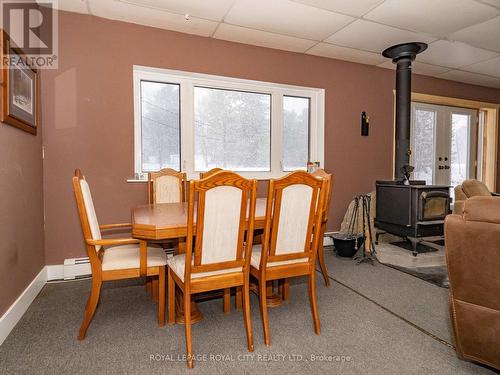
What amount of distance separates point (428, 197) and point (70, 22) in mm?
4175

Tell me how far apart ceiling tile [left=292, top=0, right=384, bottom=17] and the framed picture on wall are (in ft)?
7.66

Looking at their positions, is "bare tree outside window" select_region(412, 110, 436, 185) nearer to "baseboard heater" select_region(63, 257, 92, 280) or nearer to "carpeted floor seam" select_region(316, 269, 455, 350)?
"carpeted floor seam" select_region(316, 269, 455, 350)

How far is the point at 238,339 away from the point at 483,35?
162 inches

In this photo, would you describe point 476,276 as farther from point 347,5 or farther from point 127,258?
point 347,5

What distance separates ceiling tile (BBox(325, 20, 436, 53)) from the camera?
3344 millimetres

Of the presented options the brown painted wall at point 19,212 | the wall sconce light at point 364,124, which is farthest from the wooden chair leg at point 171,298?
the wall sconce light at point 364,124

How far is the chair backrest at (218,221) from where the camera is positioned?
1594 mm

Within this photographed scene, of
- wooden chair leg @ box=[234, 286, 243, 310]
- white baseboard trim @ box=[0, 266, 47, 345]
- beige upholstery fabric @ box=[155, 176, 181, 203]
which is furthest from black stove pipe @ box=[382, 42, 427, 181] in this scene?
white baseboard trim @ box=[0, 266, 47, 345]

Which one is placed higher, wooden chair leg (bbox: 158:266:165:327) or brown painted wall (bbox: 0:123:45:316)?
brown painted wall (bbox: 0:123:45:316)

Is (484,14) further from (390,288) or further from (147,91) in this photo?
(147,91)

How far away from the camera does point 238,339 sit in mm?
1925

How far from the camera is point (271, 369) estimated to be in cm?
164

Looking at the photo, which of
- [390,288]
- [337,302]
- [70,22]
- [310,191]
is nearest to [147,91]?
[70,22]

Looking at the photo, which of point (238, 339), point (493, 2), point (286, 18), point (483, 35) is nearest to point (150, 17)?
point (286, 18)
